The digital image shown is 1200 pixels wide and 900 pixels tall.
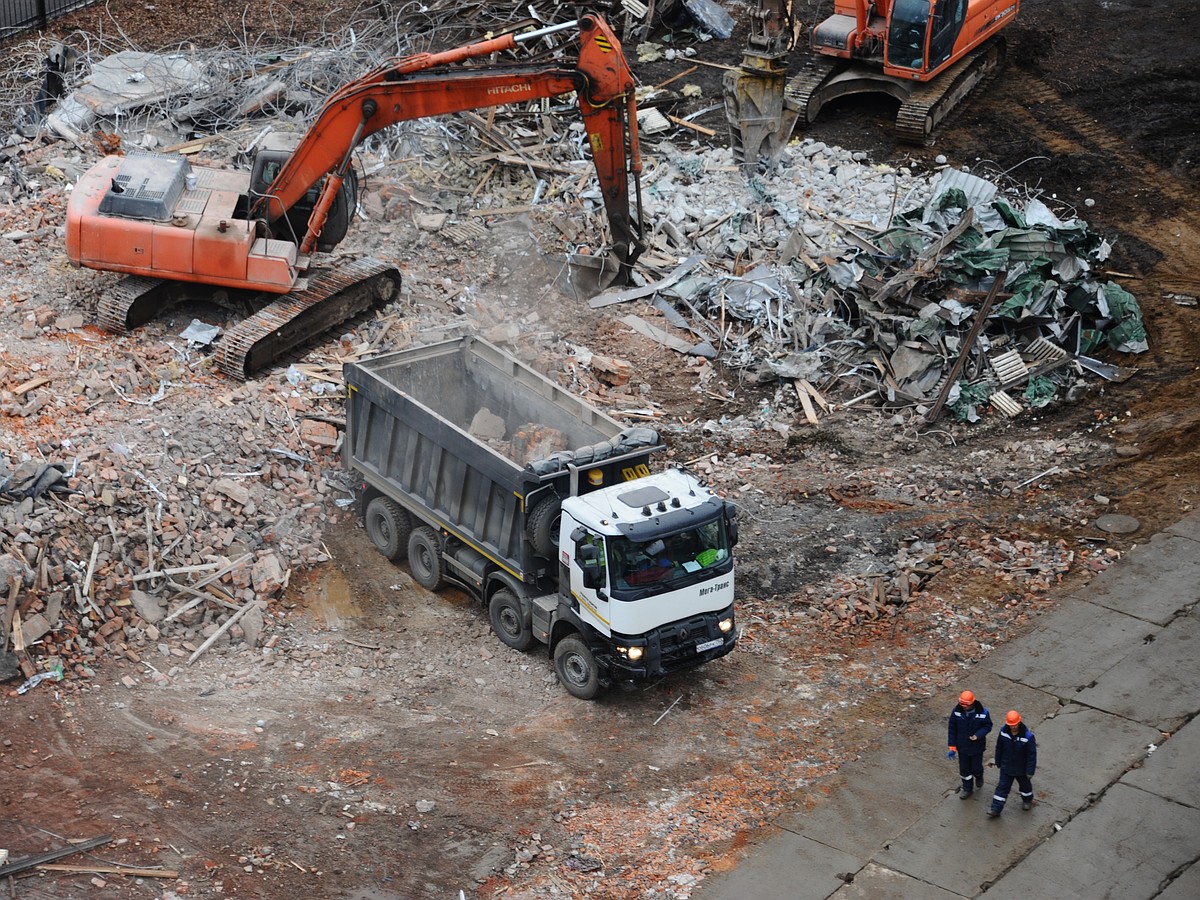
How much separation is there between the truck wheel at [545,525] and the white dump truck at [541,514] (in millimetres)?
14

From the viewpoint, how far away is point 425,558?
51.5 ft

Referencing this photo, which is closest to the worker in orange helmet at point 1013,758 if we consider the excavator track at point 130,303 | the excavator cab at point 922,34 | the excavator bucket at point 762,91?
the excavator track at point 130,303

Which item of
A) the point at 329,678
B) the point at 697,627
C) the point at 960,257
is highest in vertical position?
the point at 960,257

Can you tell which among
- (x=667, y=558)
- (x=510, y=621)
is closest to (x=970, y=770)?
(x=667, y=558)

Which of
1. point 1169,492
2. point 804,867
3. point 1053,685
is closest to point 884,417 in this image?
point 1169,492

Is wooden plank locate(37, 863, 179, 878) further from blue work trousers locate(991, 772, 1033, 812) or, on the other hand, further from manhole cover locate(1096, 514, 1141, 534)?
manhole cover locate(1096, 514, 1141, 534)

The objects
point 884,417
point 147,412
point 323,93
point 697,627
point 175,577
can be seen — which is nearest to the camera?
point 697,627

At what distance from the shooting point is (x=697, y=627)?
44.6 ft

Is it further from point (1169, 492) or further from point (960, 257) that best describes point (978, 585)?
point (960, 257)

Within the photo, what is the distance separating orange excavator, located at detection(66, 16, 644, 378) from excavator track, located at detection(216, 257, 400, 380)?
0.02 meters

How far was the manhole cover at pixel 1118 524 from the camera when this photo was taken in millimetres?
16719

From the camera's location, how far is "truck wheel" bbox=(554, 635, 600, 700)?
1380 centimetres

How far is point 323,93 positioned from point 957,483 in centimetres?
1334

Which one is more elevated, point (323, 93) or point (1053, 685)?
point (323, 93)
